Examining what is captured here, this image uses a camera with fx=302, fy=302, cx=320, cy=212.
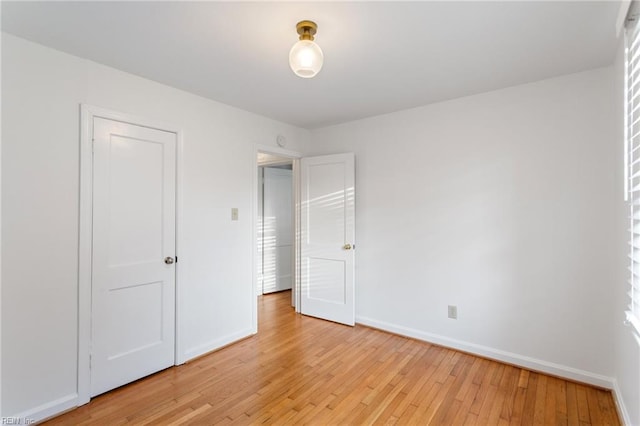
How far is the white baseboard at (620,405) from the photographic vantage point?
185 centimetres

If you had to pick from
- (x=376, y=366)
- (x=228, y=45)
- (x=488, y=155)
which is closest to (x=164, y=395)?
(x=376, y=366)

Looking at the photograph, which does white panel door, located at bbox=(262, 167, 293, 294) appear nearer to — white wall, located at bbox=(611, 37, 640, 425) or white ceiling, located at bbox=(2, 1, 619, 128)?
white ceiling, located at bbox=(2, 1, 619, 128)

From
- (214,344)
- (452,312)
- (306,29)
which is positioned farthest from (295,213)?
(306,29)

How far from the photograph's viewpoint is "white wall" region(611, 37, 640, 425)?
1687 millimetres

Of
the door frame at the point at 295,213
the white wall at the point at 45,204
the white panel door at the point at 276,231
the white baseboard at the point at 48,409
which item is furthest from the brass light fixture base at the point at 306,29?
the white panel door at the point at 276,231

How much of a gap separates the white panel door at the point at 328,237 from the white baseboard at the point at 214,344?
96 centimetres

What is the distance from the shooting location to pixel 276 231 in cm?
514

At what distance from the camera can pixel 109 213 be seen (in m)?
2.28

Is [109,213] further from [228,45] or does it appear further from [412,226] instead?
[412,226]

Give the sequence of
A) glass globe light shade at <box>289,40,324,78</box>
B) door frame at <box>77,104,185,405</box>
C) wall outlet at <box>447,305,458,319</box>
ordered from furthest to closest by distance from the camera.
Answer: wall outlet at <box>447,305,458,319</box> → door frame at <box>77,104,185,405</box> → glass globe light shade at <box>289,40,324,78</box>

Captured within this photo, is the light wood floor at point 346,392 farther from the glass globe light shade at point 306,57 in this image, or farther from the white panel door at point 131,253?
the glass globe light shade at point 306,57

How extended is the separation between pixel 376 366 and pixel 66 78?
324 centimetres

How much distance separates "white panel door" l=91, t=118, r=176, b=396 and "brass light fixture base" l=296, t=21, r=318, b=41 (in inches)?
61.1

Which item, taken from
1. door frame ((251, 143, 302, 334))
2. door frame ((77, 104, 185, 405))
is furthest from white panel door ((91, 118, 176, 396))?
door frame ((251, 143, 302, 334))
